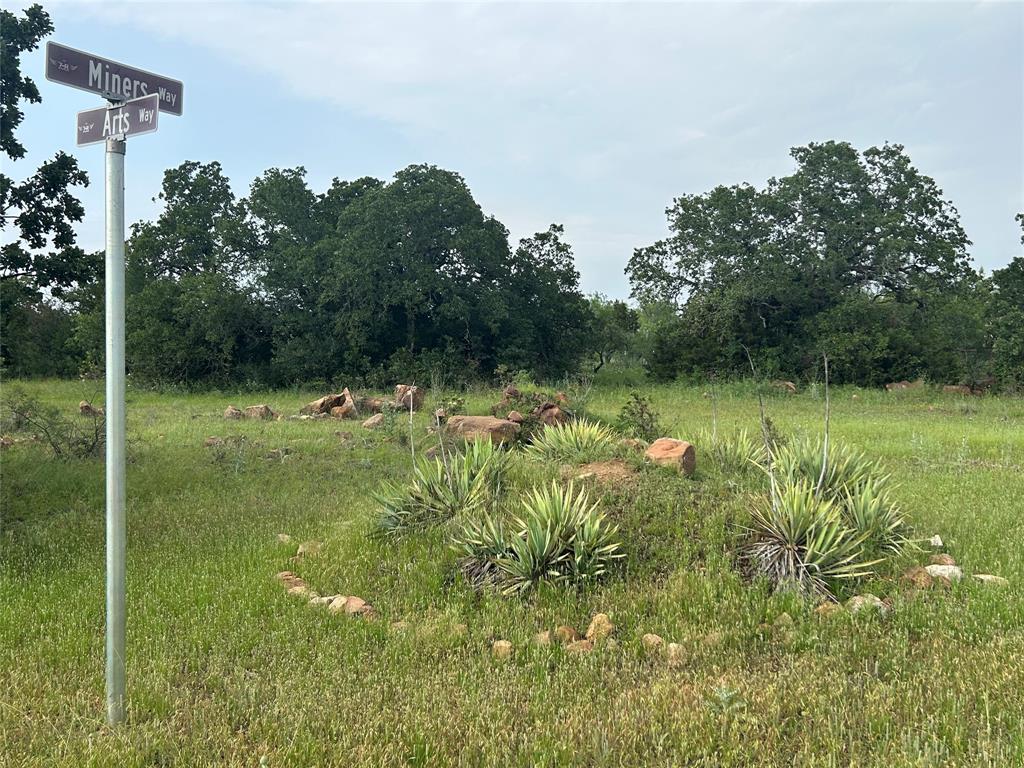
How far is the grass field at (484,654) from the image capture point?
3.57 meters

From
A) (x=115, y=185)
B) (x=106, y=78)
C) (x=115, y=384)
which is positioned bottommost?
(x=115, y=384)

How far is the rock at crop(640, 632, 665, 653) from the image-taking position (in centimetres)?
477

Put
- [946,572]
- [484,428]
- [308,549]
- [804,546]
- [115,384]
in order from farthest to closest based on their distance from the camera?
[484,428] → [308,549] → [804,546] → [946,572] → [115,384]

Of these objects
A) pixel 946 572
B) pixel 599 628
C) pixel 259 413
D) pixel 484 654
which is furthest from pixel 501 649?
pixel 259 413

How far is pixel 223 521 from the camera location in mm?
8250

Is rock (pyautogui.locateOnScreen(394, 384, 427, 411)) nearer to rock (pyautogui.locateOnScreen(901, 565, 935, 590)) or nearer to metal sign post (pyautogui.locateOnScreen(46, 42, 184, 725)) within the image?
rock (pyautogui.locateOnScreen(901, 565, 935, 590))

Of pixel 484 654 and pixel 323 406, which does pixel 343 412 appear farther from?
pixel 484 654

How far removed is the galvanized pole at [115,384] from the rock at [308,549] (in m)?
3.29

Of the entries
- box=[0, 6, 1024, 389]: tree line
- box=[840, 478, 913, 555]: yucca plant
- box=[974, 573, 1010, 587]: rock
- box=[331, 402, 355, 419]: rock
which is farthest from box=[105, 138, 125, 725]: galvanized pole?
box=[0, 6, 1024, 389]: tree line

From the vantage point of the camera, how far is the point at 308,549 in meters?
7.11

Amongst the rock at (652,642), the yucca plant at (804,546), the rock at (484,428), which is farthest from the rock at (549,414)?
the rock at (652,642)

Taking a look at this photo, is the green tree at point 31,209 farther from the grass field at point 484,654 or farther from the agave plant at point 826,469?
the agave plant at point 826,469

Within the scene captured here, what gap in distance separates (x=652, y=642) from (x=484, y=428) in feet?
26.8

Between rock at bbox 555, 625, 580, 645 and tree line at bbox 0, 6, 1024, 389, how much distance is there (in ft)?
74.3
